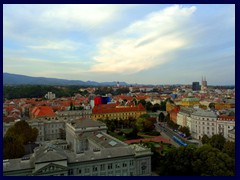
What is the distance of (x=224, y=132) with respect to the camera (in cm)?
1371

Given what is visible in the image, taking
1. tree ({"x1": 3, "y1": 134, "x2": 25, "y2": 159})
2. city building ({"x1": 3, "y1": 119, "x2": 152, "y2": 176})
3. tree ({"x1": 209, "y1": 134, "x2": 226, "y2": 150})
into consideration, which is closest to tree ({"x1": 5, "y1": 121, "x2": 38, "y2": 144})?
tree ({"x1": 3, "y1": 134, "x2": 25, "y2": 159})

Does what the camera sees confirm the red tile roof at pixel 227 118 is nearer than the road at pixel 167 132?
Yes

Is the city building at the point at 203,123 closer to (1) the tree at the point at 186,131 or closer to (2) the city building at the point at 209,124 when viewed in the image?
(2) the city building at the point at 209,124

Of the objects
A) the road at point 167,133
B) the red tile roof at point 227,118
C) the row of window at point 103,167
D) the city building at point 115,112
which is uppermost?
the red tile roof at point 227,118

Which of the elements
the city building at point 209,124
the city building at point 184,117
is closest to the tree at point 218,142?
the city building at point 209,124

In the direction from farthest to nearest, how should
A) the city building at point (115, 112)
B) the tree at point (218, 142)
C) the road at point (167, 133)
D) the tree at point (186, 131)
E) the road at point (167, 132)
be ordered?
the city building at point (115, 112) < the tree at point (186, 131) < the road at point (167, 133) < the road at point (167, 132) < the tree at point (218, 142)

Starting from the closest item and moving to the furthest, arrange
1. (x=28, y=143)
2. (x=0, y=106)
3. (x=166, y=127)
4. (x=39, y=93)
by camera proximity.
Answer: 1. (x=0, y=106)
2. (x=28, y=143)
3. (x=166, y=127)
4. (x=39, y=93)

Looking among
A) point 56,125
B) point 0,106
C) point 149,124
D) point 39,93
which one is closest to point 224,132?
point 149,124

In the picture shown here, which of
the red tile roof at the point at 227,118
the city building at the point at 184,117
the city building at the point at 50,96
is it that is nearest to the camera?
the red tile roof at the point at 227,118

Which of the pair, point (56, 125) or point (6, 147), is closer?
point (6, 147)

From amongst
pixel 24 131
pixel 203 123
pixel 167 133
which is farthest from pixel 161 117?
pixel 24 131

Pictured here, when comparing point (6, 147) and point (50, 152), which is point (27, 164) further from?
point (6, 147)
